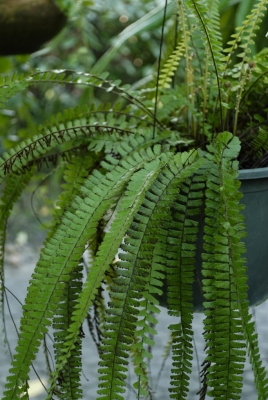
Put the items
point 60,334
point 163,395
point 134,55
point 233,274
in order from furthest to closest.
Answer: point 134,55, point 163,395, point 60,334, point 233,274

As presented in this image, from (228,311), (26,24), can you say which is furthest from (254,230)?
(26,24)

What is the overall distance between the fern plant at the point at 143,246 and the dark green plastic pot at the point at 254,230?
0.06 metres

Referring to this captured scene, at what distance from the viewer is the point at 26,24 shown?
2.95 feet

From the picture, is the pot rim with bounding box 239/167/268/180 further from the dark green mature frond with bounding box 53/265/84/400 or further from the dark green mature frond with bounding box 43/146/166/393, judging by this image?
the dark green mature frond with bounding box 53/265/84/400

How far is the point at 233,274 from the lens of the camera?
56 centimetres

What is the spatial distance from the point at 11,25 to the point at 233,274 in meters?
0.61

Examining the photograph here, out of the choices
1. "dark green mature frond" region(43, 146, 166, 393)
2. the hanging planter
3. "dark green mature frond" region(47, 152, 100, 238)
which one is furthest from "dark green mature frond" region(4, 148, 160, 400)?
the hanging planter

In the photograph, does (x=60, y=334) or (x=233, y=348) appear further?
(x=60, y=334)

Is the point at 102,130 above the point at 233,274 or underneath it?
above

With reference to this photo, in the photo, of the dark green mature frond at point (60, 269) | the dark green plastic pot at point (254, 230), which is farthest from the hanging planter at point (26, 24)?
the dark green plastic pot at point (254, 230)

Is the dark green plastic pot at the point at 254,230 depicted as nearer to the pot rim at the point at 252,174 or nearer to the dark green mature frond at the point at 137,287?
the pot rim at the point at 252,174

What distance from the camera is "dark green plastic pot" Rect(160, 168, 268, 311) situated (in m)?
0.73

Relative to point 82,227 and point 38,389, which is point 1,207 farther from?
point 38,389

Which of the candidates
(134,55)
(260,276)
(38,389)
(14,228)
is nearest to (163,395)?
(38,389)
